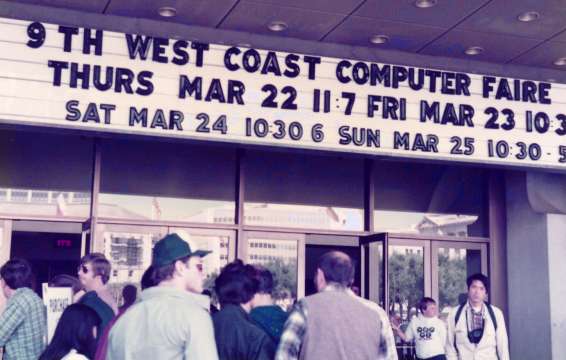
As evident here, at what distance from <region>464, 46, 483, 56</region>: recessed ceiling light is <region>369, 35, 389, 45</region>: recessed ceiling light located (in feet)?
3.31

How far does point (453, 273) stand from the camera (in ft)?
34.3

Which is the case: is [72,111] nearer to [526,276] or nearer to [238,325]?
[238,325]

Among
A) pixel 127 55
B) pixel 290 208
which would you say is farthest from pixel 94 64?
pixel 290 208

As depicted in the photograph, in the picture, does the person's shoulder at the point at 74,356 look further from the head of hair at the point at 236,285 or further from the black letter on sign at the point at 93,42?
the black letter on sign at the point at 93,42

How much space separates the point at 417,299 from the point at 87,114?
4740 mm

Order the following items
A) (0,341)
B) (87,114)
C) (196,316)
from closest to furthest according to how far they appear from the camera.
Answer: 1. (196,316)
2. (0,341)
3. (87,114)

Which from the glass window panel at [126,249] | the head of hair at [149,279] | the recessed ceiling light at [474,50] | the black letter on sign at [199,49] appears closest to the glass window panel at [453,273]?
the recessed ceiling light at [474,50]

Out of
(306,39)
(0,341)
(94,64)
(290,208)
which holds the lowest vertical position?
(0,341)

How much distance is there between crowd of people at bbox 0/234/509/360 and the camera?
3.33 m

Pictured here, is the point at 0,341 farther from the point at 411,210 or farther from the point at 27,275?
the point at 411,210

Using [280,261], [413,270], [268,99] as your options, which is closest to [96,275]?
[268,99]

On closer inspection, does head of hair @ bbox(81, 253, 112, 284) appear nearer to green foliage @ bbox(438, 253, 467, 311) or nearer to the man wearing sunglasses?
the man wearing sunglasses

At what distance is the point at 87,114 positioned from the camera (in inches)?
308

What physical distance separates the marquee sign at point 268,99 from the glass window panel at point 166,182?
4.85ft
